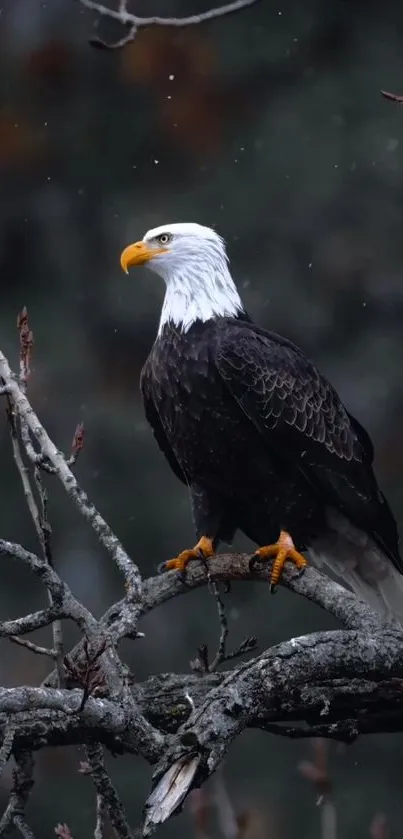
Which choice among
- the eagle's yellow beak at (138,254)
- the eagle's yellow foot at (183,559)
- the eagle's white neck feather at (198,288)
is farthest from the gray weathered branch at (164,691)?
the eagle's yellow beak at (138,254)

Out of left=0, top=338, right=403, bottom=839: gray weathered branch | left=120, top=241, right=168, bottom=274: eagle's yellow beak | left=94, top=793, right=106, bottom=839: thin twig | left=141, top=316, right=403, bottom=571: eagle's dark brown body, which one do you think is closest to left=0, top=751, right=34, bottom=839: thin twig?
left=0, top=338, right=403, bottom=839: gray weathered branch

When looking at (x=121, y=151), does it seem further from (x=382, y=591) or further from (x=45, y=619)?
(x=45, y=619)

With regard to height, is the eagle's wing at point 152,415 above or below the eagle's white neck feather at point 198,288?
below

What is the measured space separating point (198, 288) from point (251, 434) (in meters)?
0.54

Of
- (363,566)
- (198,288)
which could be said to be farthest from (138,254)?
(363,566)

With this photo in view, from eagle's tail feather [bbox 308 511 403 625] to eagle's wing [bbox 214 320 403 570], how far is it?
0.11 metres

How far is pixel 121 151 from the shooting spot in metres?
9.30

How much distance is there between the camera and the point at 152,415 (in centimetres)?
491

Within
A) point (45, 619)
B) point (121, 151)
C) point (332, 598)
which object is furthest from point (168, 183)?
point (45, 619)

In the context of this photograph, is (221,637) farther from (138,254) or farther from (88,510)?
(138,254)

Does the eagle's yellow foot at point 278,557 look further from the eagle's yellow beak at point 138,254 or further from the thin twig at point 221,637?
the eagle's yellow beak at point 138,254

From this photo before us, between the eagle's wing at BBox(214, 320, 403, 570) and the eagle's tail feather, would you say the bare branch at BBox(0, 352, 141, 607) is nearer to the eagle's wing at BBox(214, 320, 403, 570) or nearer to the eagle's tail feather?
the eagle's wing at BBox(214, 320, 403, 570)

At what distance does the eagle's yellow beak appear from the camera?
4.88m

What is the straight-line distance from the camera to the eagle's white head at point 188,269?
4.82 metres
